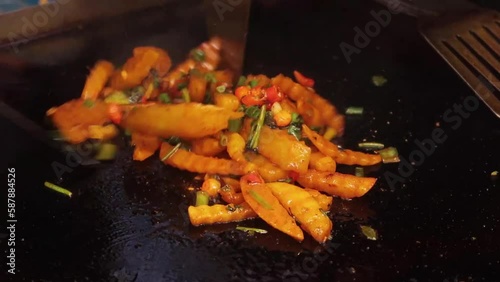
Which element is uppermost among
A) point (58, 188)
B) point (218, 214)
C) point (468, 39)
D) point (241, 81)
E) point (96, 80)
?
point (468, 39)

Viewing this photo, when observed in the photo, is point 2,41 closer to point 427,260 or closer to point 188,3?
point 188,3

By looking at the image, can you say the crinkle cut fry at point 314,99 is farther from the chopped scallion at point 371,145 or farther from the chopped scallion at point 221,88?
the chopped scallion at point 221,88

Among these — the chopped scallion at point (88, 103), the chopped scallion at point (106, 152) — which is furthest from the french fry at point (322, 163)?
the chopped scallion at point (88, 103)

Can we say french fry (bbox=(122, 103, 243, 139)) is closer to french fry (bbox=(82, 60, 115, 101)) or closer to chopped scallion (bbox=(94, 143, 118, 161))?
chopped scallion (bbox=(94, 143, 118, 161))

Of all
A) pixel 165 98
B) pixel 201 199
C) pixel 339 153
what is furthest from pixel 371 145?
pixel 165 98

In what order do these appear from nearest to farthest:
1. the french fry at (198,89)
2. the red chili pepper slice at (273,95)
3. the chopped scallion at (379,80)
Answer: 1. the red chili pepper slice at (273,95)
2. the french fry at (198,89)
3. the chopped scallion at (379,80)

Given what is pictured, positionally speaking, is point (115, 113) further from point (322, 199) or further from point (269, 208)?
point (322, 199)

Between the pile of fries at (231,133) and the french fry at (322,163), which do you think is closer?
Answer: the pile of fries at (231,133)
